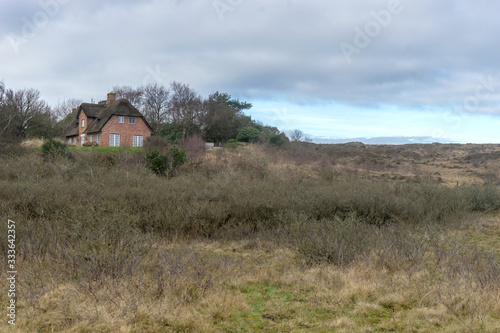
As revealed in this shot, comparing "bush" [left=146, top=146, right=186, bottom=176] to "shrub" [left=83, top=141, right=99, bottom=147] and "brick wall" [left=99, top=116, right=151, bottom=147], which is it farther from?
"shrub" [left=83, top=141, right=99, bottom=147]

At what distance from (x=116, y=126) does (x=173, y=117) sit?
6181 millimetres

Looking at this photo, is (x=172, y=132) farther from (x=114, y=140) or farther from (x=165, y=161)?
(x=165, y=161)

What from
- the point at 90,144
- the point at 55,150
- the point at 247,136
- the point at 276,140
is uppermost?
the point at 247,136

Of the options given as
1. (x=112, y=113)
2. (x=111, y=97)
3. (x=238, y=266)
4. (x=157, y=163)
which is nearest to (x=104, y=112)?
(x=112, y=113)

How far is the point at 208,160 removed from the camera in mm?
27734

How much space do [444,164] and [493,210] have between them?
1216 inches

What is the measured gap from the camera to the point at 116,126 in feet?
121

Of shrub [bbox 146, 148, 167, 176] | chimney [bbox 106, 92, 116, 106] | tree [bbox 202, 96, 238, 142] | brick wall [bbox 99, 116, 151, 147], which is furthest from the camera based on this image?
chimney [bbox 106, 92, 116, 106]

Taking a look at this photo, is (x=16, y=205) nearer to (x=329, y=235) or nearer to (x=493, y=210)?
(x=329, y=235)

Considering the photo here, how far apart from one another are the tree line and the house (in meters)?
2.24

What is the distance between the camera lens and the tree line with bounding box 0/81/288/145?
33.8 metres

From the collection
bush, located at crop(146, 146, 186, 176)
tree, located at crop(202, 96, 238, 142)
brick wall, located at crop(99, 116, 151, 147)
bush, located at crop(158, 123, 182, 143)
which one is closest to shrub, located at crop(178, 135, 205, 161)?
bush, located at crop(146, 146, 186, 176)

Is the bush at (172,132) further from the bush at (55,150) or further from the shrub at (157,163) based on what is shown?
the bush at (55,150)

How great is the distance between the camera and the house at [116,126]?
36.5 meters
